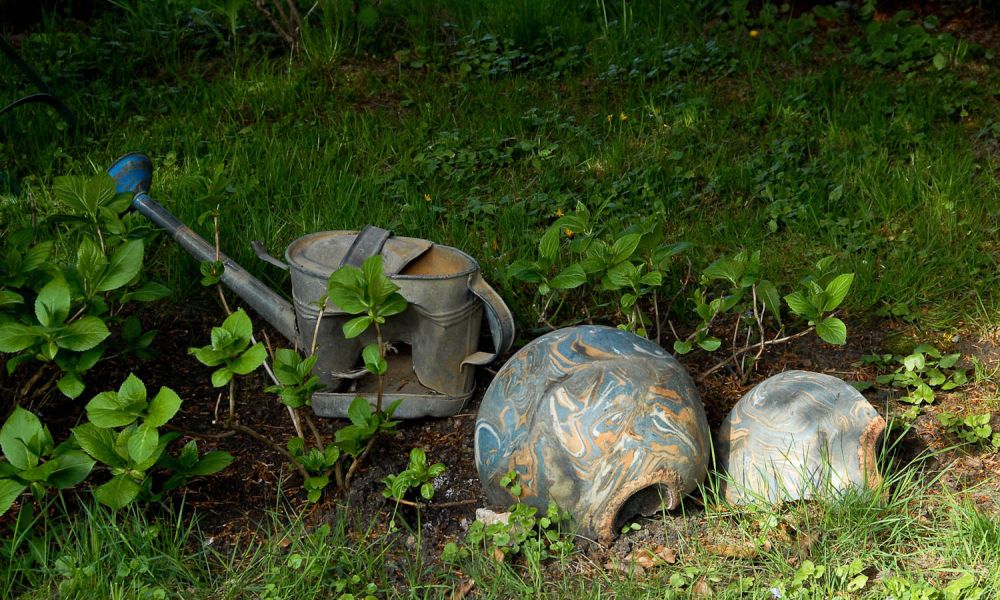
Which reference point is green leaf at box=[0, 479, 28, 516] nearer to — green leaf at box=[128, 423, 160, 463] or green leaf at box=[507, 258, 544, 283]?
green leaf at box=[128, 423, 160, 463]

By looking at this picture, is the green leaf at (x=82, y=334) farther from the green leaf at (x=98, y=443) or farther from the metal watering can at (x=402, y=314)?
the metal watering can at (x=402, y=314)

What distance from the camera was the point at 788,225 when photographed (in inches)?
140

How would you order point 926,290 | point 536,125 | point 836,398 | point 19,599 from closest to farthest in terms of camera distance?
1. point 19,599
2. point 836,398
3. point 926,290
4. point 536,125

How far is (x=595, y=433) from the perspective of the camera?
2.23m

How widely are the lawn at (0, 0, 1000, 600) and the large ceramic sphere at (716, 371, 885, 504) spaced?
58 mm

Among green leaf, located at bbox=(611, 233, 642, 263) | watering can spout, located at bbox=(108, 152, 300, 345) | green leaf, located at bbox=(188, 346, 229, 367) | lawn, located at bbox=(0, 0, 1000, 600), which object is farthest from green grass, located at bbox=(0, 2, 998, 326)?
green leaf, located at bbox=(188, 346, 229, 367)

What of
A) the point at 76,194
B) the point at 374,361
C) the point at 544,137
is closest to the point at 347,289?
the point at 374,361

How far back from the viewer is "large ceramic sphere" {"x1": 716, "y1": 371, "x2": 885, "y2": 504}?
2.32 metres

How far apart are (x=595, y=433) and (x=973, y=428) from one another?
3.66 ft

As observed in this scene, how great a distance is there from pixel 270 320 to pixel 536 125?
1734 millimetres

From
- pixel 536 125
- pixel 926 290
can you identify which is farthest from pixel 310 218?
pixel 926 290

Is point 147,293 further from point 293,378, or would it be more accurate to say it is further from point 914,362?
point 914,362

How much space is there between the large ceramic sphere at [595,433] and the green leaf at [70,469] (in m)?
0.89

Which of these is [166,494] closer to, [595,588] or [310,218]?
[595,588]
